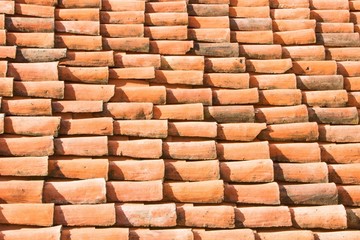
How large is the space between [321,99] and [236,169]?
2.80 feet

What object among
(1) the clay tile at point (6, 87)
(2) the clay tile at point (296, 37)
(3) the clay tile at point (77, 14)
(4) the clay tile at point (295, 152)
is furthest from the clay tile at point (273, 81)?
(1) the clay tile at point (6, 87)

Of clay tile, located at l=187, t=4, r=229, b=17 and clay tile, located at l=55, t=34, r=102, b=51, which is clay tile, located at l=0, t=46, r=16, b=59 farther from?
clay tile, located at l=187, t=4, r=229, b=17

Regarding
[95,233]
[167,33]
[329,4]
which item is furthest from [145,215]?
[329,4]

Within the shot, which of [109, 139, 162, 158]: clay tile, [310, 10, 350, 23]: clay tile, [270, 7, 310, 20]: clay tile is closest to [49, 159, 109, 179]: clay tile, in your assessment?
[109, 139, 162, 158]: clay tile

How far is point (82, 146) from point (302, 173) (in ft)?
4.24

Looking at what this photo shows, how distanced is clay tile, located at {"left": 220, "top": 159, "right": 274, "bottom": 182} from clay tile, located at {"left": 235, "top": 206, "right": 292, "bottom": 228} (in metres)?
0.19

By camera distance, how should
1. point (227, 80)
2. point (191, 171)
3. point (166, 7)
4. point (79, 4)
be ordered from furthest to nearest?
point (166, 7), point (79, 4), point (227, 80), point (191, 171)

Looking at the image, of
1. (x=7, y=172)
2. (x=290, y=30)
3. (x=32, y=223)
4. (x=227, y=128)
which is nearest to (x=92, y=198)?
(x=32, y=223)

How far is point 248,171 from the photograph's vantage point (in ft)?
9.26

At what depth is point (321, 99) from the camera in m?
3.25

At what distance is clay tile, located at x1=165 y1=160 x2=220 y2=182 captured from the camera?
9.07ft

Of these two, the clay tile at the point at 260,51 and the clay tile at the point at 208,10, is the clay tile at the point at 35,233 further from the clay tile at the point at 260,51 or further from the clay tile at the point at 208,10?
the clay tile at the point at 208,10

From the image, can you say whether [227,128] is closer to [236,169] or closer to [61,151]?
[236,169]

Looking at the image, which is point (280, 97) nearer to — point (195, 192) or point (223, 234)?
point (195, 192)
